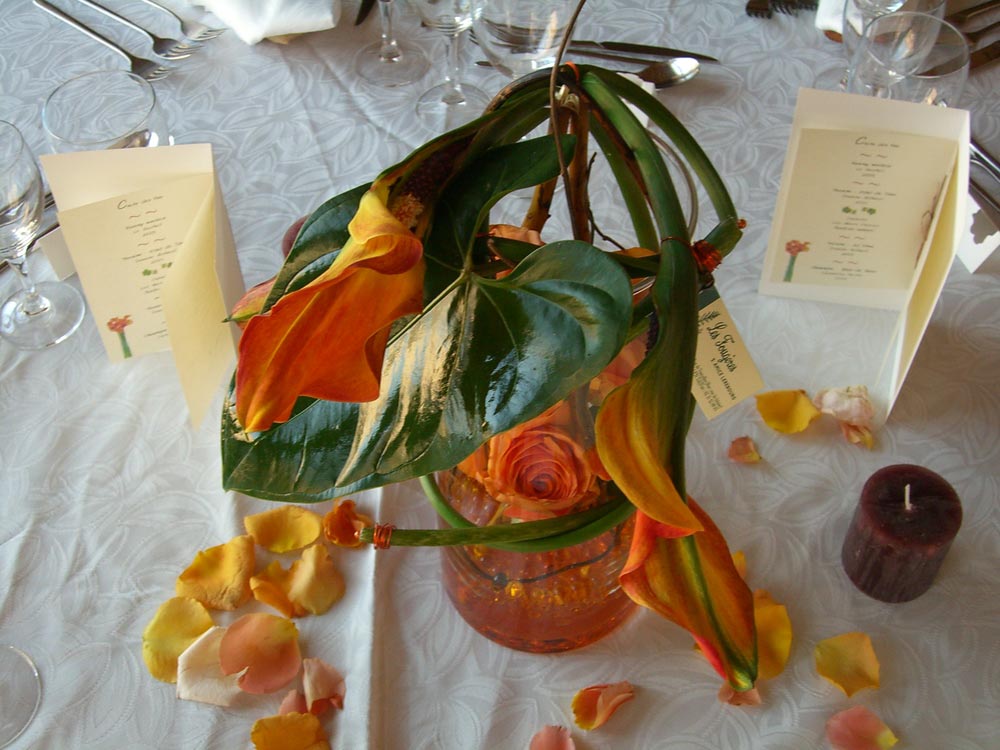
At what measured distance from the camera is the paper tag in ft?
1.95

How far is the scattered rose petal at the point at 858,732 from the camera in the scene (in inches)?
23.9

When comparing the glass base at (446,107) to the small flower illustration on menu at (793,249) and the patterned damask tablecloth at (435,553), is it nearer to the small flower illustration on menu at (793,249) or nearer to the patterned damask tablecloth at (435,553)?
the patterned damask tablecloth at (435,553)

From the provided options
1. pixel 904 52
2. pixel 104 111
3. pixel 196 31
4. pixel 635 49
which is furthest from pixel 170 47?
pixel 904 52

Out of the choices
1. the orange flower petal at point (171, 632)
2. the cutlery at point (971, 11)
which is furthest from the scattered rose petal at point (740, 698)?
the cutlery at point (971, 11)

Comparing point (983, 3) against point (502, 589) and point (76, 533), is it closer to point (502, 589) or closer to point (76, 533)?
point (502, 589)

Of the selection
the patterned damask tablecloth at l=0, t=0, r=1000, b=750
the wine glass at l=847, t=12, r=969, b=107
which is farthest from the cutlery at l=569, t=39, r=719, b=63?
the wine glass at l=847, t=12, r=969, b=107

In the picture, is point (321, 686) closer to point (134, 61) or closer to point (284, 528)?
point (284, 528)

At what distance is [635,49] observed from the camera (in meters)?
1.01

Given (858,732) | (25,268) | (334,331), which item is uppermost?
(334,331)

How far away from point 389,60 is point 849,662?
0.71m

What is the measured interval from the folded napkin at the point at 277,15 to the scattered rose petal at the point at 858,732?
79cm

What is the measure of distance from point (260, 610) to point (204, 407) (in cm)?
15

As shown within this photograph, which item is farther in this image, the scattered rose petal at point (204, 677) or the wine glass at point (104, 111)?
the wine glass at point (104, 111)

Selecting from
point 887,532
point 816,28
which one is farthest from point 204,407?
point 816,28
